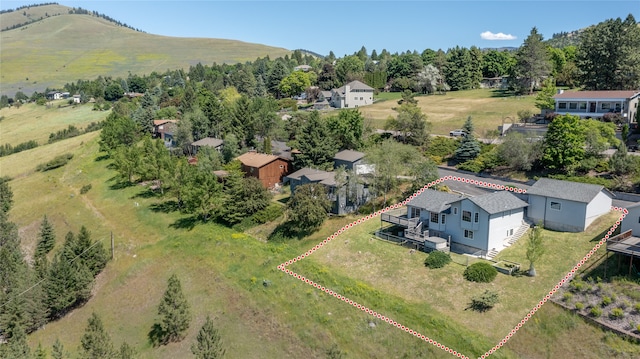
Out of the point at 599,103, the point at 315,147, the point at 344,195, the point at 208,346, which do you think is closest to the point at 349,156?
the point at 315,147

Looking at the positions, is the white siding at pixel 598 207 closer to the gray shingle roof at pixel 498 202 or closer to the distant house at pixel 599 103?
the gray shingle roof at pixel 498 202

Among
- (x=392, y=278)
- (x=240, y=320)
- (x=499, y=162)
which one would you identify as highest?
(x=499, y=162)

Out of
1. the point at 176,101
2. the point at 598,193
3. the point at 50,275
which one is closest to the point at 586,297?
the point at 598,193

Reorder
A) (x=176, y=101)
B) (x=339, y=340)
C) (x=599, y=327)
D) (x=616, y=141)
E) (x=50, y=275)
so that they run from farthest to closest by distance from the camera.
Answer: (x=176, y=101)
(x=616, y=141)
(x=50, y=275)
(x=339, y=340)
(x=599, y=327)

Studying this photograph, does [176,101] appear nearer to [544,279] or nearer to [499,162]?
[499,162]

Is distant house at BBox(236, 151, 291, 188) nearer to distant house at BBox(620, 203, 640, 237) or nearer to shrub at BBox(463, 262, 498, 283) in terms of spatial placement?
shrub at BBox(463, 262, 498, 283)

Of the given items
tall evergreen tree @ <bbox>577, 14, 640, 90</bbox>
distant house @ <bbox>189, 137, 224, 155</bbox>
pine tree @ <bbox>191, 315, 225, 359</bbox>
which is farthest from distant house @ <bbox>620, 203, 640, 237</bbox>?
distant house @ <bbox>189, 137, 224, 155</bbox>

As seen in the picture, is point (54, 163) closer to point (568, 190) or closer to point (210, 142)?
point (210, 142)
